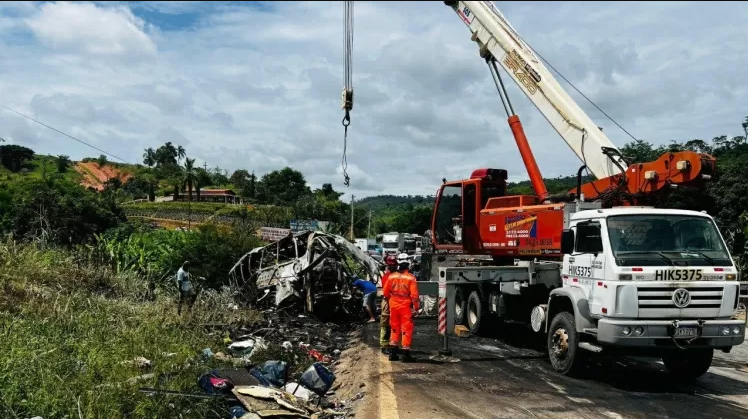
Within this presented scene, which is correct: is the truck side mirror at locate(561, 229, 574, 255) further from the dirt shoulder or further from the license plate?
the dirt shoulder

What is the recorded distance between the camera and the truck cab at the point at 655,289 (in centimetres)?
745

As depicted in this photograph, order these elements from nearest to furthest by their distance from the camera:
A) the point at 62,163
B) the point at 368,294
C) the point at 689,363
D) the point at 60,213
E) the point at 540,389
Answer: the point at 540,389 → the point at 689,363 → the point at 368,294 → the point at 60,213 → the point at 62,163

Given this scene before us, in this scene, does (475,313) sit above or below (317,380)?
above

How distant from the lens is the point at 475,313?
12.6m

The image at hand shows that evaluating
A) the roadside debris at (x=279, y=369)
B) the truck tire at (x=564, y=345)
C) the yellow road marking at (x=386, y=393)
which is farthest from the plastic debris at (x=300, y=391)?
the truck tire at (x=564, y=345)

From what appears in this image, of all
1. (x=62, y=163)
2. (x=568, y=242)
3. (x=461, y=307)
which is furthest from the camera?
(x=62, y=163)

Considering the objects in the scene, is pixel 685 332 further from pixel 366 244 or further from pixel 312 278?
pixel 366 244

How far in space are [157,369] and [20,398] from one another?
5.07 feet

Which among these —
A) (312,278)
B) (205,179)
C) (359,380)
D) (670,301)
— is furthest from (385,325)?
(205,179)

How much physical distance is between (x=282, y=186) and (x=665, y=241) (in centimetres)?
8127

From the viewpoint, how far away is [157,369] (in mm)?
7273

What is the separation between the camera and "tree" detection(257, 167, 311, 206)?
279ft

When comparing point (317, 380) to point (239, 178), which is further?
point (239, 178)

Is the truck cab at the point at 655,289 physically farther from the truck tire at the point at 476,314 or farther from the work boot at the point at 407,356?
the truck tire at the point at 476,314
